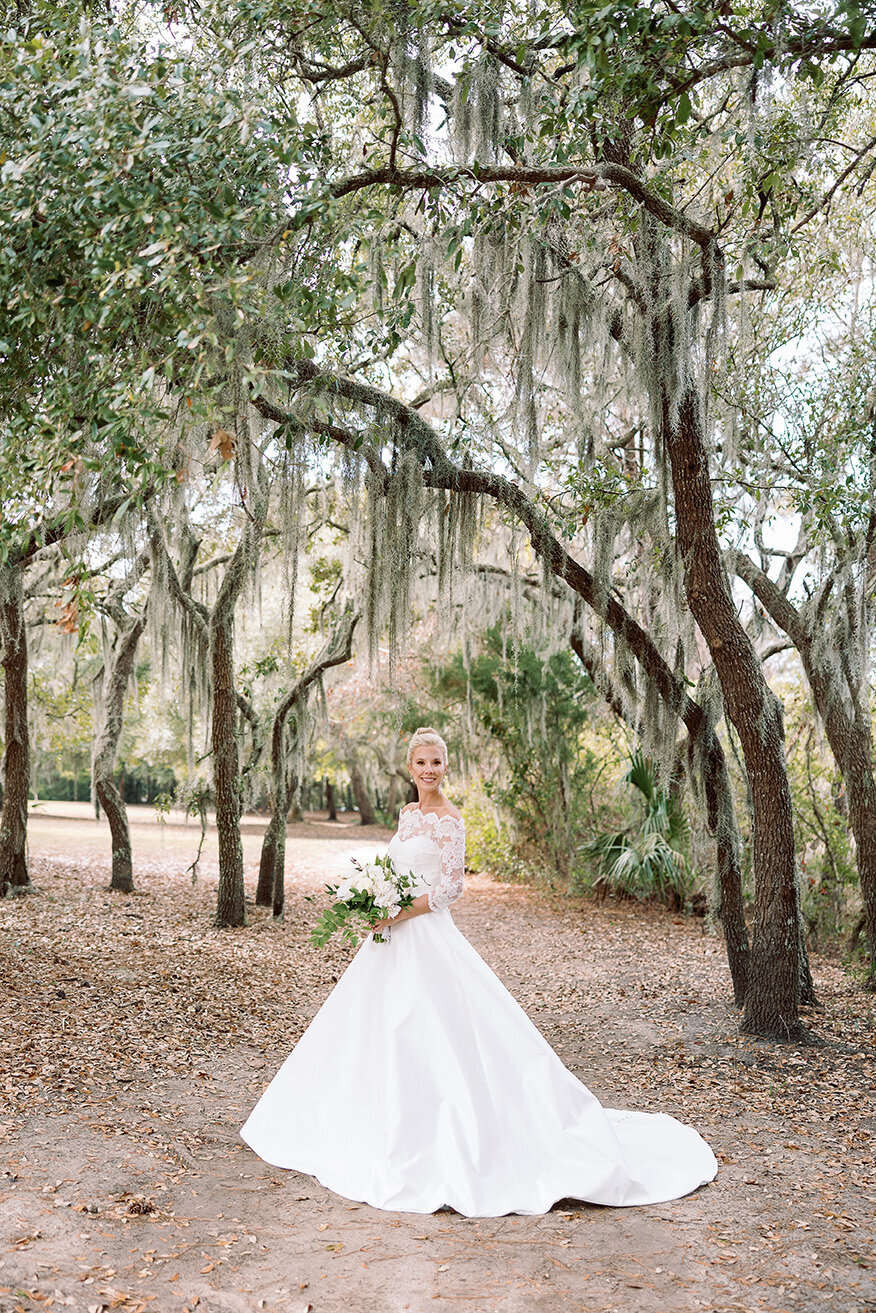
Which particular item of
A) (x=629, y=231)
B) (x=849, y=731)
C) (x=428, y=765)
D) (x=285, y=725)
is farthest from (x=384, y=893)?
(x=285, y=725)

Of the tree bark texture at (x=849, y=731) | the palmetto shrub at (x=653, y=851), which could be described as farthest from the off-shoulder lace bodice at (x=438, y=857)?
the palmetto shrub at (x=653, y=851)

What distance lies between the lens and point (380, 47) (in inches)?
192

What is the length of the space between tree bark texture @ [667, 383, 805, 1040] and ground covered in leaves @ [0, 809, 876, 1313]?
14.3 inches

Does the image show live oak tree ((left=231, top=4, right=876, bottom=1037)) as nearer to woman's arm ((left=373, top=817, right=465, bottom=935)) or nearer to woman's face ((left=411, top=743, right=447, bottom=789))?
woman's face ((left=411, top=743, right=447, bottom=789))

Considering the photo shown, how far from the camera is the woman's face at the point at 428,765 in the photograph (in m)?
4.18

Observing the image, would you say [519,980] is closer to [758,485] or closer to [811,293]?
[758,485]

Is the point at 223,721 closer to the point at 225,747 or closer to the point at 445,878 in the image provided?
the point at 225,747

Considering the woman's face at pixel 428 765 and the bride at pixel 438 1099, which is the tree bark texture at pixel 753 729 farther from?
the woman's face at pixel 428 765

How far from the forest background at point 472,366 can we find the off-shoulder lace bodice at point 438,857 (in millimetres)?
1710

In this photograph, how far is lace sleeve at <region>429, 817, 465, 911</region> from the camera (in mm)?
4086

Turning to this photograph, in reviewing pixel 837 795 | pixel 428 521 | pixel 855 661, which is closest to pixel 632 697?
pixel 855 661

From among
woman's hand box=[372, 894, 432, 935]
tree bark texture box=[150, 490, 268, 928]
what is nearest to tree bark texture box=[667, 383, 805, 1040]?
woman's hand box=[372, 894, 432, 935]

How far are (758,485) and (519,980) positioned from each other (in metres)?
4.24

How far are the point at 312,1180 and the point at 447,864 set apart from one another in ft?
4.14
